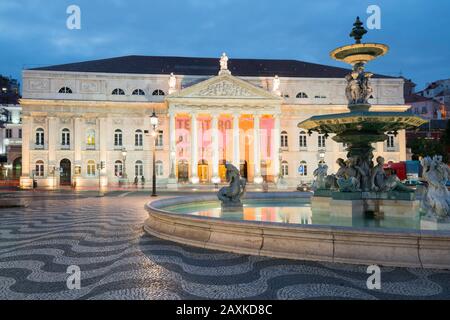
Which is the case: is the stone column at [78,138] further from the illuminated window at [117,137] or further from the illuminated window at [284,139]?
the illuminated window at [284,139]

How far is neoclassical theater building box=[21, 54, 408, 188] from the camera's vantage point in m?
48.4

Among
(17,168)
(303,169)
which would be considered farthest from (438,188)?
(17,168)

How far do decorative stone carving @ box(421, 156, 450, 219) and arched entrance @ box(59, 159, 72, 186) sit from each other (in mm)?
49481

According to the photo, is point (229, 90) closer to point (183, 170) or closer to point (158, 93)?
point (158, 93)

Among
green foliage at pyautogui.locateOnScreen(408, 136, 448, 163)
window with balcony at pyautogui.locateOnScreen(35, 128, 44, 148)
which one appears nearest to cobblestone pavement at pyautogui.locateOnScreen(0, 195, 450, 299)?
window with balcony at pyautogui.locateOnScreen(35, 128, 44, 148)

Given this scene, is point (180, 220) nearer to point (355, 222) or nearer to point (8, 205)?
point (355, 222)

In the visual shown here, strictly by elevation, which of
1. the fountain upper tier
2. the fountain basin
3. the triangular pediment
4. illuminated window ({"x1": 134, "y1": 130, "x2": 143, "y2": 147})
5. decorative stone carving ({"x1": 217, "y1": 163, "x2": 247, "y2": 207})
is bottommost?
the fountain basin

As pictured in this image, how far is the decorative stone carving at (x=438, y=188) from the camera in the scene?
25.5ft

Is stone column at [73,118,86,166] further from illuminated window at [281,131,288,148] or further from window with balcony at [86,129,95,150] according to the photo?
illuminated window at [281,131,288,148]

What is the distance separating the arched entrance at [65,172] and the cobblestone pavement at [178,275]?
4476 centimetres

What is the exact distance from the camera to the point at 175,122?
1977 inches

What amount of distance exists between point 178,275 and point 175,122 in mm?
45349

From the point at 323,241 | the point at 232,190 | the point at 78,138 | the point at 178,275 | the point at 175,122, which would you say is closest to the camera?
the point at 178,275

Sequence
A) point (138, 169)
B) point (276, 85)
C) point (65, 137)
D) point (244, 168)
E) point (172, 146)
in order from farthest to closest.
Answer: point (244, 168) → point (138, 169) → point (276, 85) → point (65, 137) → point (172, 146)
